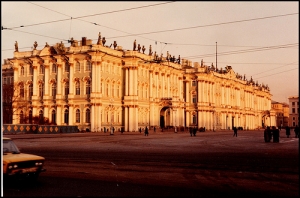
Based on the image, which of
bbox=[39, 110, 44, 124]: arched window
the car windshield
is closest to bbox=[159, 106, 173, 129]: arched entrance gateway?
bbox=[39, 110, 44, 124]: arched window

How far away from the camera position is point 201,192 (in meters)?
11.1

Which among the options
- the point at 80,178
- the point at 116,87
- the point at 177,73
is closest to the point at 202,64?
the point at 177,73

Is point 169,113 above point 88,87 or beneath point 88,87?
beneath

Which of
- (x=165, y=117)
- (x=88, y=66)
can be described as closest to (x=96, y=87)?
(x=88, y=66)

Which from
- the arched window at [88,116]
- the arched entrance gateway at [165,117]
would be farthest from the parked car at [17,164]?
the arched entrance gateway at [165,117]

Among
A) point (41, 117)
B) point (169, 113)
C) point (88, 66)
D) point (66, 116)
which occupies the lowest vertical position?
point (41, 117)

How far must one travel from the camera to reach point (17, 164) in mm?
11906

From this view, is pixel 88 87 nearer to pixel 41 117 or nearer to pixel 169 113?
pixel 41 117

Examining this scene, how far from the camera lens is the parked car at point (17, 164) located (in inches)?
460

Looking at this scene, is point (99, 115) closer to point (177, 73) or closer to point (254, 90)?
point (177, 73)

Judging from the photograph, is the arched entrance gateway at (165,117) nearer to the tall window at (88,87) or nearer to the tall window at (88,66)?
the tall window at (88,87)

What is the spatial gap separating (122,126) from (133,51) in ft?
47.2

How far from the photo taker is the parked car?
38.3 feet

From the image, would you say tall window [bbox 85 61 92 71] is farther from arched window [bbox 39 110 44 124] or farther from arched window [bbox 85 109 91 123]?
arched window [bbox 39 110 44 124]
